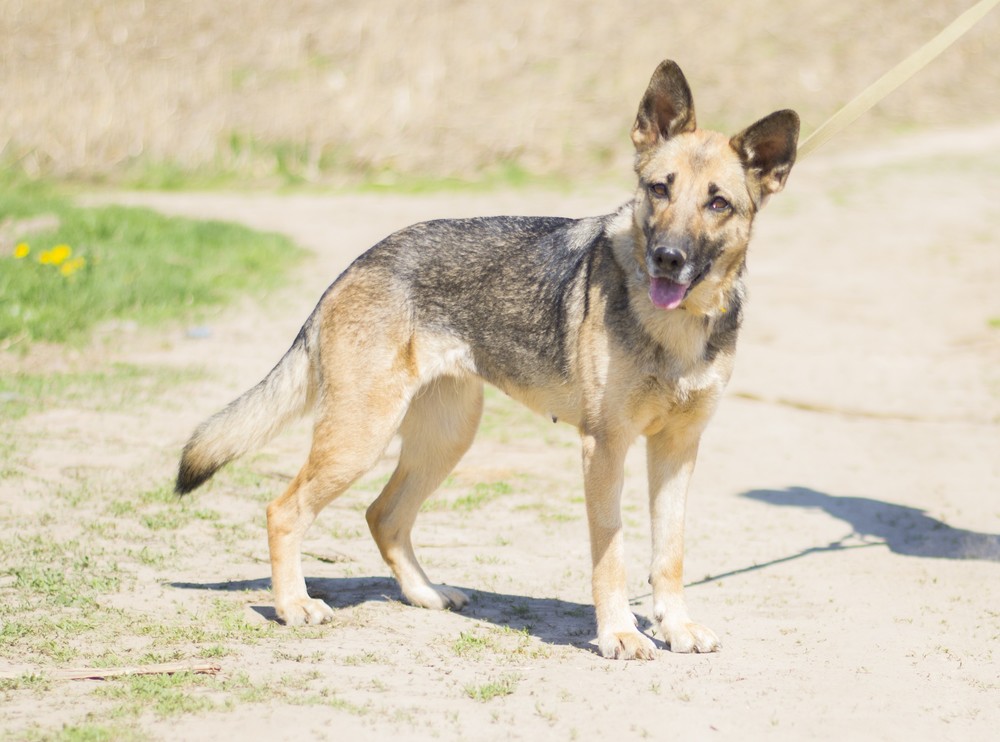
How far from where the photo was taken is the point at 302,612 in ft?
17.1

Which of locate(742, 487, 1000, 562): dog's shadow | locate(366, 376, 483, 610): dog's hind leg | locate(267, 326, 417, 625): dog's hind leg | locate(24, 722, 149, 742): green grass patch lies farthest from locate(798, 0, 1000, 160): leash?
locate(24, 722, 149, 742): green grass patch

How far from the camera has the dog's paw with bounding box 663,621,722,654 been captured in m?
4.95

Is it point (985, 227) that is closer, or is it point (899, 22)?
point (985, 227)

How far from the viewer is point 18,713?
12.8ft

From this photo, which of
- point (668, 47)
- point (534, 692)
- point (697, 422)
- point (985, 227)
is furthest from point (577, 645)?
point (668, 47)

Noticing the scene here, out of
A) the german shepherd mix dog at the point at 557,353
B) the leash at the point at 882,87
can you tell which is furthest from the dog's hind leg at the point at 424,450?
the leash at the point at 882,87

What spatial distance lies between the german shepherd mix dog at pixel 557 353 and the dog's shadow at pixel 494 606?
152 millimetres

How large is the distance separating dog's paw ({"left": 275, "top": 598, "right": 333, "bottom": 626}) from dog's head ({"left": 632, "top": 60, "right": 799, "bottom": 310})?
1.96 metres

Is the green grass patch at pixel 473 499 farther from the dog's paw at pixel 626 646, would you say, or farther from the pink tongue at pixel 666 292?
the pink tongue at pixel 666 292

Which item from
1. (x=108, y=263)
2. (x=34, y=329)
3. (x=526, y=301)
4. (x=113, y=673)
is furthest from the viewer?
(x=108, y=263)

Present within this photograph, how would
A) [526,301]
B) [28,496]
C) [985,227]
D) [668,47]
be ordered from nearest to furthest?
[526,301]
[28,496]
[985,227]
[668,47]

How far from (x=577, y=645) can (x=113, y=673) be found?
6.05 ft

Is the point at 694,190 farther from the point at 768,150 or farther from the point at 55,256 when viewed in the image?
Answer: the point at 55,256

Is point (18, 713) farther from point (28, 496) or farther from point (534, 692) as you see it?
point (28, 496)
